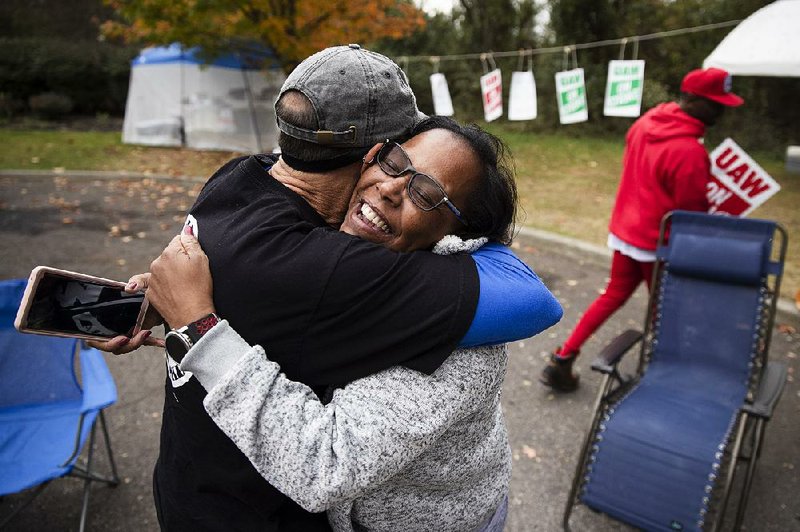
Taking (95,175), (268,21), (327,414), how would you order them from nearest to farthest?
(327,414) → (268,21) → (95,175)

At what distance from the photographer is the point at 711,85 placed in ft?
12.7

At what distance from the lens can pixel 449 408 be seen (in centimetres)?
112

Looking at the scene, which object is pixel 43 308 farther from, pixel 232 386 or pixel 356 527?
pixel 356 527

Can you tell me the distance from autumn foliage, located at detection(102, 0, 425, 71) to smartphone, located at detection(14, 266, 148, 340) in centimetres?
998

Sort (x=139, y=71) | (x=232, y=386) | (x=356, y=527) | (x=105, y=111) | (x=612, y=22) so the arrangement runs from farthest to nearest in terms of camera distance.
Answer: (x=105, y=111) < (x=612, y=22) < (x=139, y=71) < (x=356, y=527) < (x=232, y=386)

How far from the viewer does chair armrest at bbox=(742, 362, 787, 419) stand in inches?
107

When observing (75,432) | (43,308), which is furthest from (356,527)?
(75,432)

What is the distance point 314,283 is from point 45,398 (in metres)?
2.70

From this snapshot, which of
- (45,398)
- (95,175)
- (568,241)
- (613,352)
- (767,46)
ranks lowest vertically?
(568,241)

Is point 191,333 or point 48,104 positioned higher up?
point 191,333

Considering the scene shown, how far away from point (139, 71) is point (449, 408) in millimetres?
14707

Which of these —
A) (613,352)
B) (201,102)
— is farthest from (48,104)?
(613,352)

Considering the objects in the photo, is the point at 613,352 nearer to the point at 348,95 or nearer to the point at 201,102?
the point at 348,95

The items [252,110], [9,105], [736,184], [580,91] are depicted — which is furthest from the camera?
[9,105]
